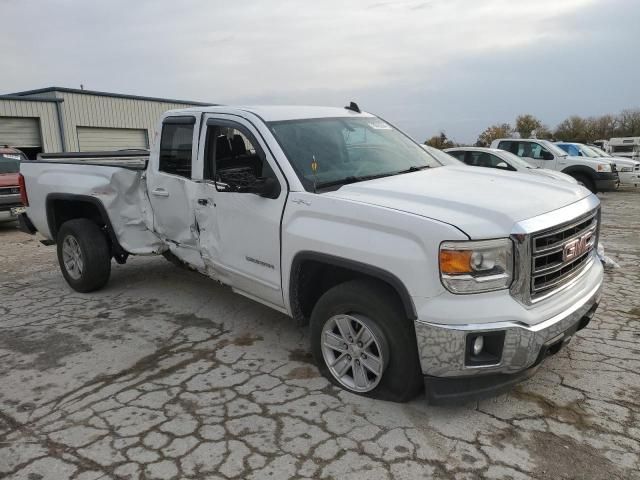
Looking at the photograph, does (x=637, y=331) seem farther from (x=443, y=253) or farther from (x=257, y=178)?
(x=257, y=178)

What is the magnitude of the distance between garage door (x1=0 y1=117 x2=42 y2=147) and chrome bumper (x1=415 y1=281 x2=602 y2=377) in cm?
2226

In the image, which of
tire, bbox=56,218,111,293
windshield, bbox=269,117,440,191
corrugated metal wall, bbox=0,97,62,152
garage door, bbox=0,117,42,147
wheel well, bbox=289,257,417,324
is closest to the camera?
wheel well, bbox=289,257,417,324

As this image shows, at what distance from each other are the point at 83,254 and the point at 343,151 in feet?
10.5

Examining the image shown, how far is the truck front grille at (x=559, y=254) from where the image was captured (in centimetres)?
286

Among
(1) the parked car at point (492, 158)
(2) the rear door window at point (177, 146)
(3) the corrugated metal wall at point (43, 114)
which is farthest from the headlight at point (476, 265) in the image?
(3) the corrugated metal wall at point (43, 114)

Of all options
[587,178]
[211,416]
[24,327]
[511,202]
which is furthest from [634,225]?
[24,327]

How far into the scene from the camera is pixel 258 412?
3244mm

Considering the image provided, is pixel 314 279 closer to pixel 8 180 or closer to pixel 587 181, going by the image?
pixel 8 180

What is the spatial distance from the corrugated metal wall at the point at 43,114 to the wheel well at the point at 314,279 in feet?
68.5

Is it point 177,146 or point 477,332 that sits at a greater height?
point 177,146

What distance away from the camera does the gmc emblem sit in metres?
3.09

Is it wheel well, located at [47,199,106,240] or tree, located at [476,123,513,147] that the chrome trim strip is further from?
tree, located at [476,123,513,147]

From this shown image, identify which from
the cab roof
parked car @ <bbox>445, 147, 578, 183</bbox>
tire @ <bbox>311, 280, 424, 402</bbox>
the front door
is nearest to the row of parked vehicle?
parked car @ <bbox>445, 147, 578, 183</bbox>

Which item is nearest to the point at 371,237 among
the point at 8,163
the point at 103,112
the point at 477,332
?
the point at 477,332
